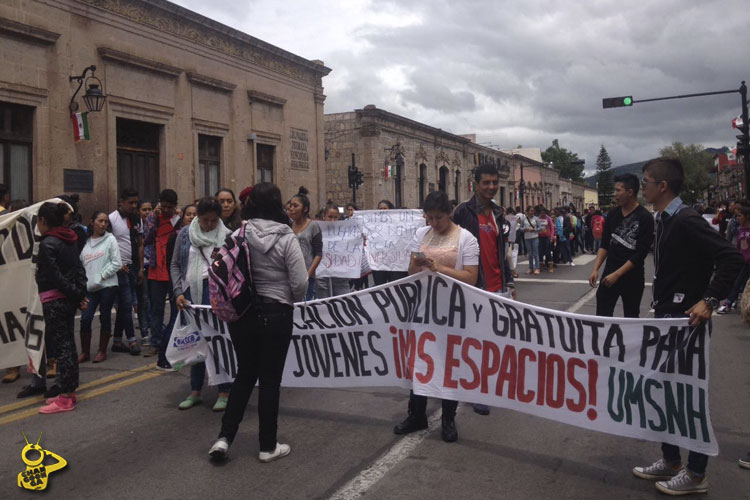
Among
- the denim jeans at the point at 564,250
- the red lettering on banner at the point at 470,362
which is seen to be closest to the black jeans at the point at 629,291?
the red lettering on banner at the point at 470,362

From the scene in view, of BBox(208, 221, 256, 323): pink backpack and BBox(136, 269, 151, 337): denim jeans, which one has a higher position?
BBox(208, 221, 256, 323): pink backpack

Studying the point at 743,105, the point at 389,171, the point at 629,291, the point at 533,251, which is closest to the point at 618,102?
the point at 743,105

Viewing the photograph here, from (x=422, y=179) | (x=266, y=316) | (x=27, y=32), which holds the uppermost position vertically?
(x=27, y=32)

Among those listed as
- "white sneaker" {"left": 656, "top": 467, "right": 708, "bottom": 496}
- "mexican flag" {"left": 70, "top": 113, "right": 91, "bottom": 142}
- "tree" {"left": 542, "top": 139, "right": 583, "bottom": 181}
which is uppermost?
"tree" {"left": 542, "top": 139, "right": 583, "bottom": 181}

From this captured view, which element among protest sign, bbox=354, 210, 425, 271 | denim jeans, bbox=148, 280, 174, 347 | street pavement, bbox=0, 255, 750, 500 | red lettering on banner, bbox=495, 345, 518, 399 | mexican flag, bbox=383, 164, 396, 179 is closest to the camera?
street pavement, bbox=0, 255, 750, 500

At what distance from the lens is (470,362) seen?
4.61 m

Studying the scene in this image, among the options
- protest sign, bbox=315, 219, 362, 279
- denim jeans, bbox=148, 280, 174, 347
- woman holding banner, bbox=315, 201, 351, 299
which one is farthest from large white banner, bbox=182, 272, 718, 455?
protest sign, bbox=315, 219, 362, 279

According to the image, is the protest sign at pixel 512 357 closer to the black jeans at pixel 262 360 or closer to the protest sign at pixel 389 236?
the black jeans at pixel 262 360

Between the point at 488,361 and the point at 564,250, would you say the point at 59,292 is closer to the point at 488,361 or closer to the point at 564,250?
the point at 488,361

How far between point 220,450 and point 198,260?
6.88ft

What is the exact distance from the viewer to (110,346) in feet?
28.0

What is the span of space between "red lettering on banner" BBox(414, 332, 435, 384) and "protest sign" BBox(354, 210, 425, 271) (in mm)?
5238

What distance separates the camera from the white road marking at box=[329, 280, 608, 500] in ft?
12.5

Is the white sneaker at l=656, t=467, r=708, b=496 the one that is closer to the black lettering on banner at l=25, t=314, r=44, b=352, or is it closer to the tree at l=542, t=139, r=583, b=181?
the black lettering on banner at l=25, t=314, r=44, b=352
